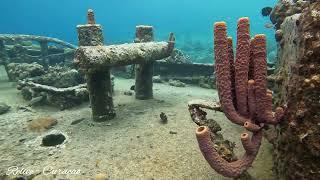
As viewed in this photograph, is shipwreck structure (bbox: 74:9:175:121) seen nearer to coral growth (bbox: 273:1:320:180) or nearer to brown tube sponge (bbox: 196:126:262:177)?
brown tube sponge (bbox: 196:126:262:177)

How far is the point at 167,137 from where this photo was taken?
603 centimetres

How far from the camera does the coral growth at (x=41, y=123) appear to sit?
687cm

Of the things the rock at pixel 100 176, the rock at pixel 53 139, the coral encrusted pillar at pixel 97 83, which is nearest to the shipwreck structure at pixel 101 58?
the coral encrusted pillar at pixel 97 83

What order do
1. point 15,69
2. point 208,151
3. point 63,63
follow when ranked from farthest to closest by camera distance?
1. point 63,63
2. point 15,69
3. point 208,151

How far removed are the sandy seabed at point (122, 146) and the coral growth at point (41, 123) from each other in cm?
12

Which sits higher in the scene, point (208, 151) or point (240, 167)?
point (208, 151)

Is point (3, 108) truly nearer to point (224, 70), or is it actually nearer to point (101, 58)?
point (101, 58)

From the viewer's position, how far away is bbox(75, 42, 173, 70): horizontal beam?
20.4 ft

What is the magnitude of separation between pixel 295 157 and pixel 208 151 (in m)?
0.87

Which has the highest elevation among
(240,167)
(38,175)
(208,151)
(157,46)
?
(157,46)

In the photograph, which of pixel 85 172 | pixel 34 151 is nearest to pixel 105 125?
pixel 34 151

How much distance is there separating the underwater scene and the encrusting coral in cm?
1

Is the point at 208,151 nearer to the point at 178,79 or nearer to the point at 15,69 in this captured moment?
the point at 178,79

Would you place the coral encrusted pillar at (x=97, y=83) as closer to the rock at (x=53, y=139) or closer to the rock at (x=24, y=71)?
the rock at (x=53, y=139)
